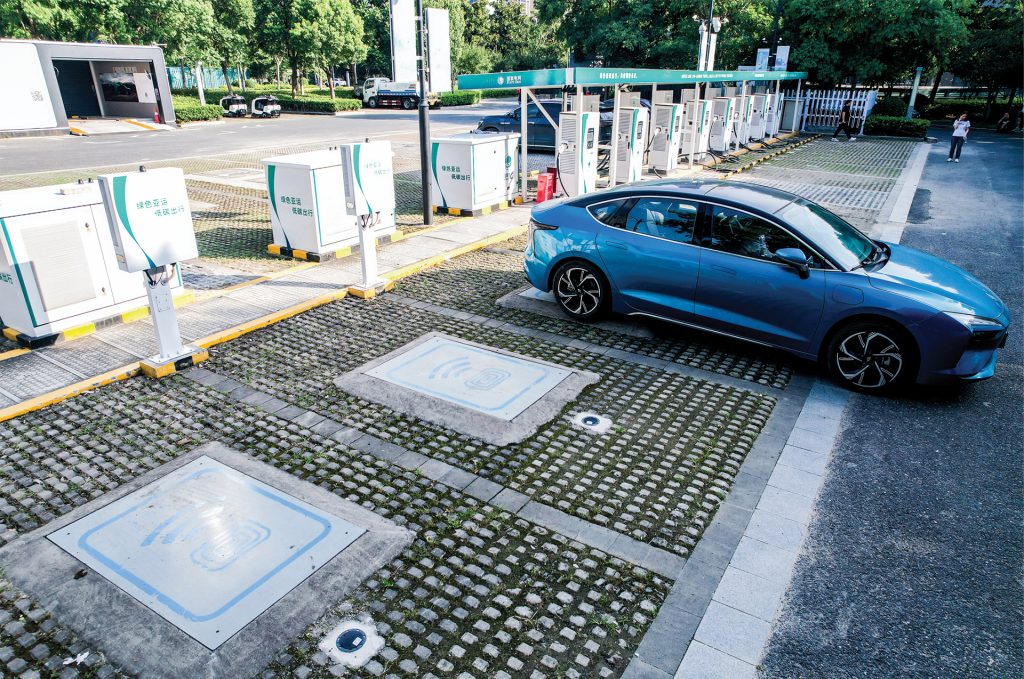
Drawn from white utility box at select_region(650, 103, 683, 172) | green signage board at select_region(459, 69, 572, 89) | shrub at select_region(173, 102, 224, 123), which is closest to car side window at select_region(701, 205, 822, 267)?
green signage board at select_region(459, 69, 572, 89)

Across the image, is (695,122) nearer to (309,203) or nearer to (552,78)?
(552,78)

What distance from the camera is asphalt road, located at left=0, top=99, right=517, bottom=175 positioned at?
21.2 metres

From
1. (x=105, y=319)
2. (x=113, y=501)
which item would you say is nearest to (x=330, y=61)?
(x=105, y=319)

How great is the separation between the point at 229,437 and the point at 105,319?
123 inches

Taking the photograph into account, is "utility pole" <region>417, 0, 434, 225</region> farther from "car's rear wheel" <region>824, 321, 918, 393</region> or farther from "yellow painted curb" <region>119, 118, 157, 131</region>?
"yellow painted curb" <region>119, 118, 157, 131</region>


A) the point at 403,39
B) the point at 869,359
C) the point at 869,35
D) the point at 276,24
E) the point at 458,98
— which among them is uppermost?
the point at 276,24

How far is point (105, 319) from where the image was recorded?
7.24 metres

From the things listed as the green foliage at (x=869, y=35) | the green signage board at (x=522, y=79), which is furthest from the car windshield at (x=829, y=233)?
the green foliage at (x=869, y=35)

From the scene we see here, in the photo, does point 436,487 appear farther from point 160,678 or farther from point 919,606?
point 919,606

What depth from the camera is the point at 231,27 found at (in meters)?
42.5

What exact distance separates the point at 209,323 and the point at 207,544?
154 inches

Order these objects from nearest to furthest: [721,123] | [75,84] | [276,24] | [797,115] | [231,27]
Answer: [721,123] < [797,115] < [75,84] < [231,27] < [276,24]

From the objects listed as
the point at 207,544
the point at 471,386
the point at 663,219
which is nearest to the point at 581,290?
the point at 663,219

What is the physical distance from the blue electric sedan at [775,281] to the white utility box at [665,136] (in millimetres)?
11671
